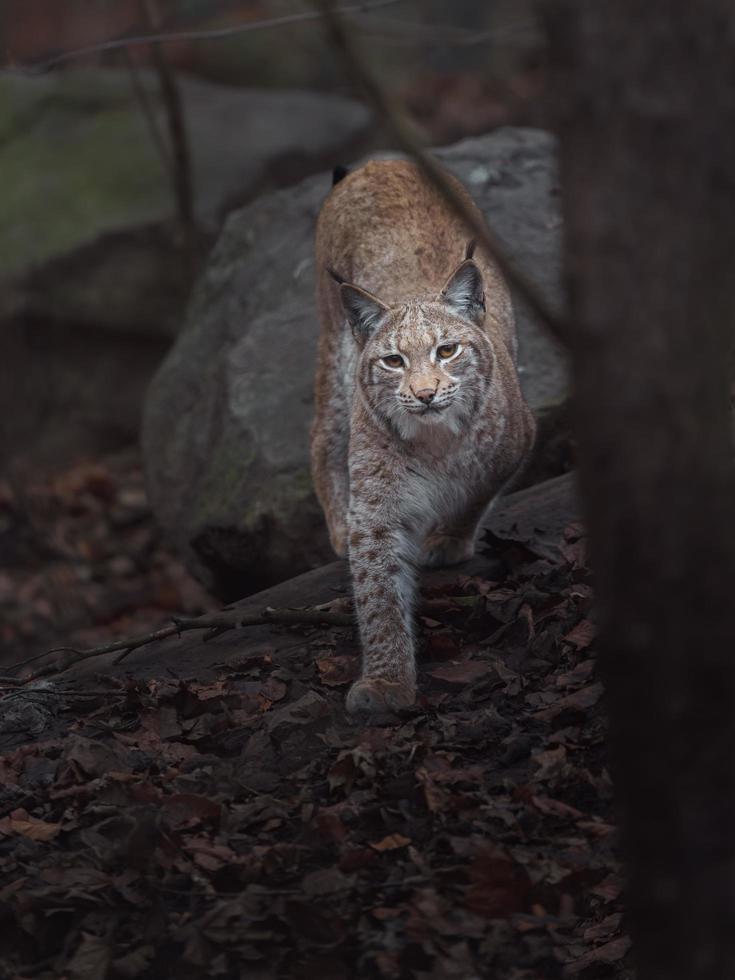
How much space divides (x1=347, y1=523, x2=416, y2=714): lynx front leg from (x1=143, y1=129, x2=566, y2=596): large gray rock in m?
1.59

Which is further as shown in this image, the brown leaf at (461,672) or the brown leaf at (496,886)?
the brown leaf at (461,672)

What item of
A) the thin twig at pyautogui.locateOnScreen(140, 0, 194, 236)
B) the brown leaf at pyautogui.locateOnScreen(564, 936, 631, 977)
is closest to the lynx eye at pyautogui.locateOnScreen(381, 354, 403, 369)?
the brown leaf at pyautogui.locateOnScreen(564, 936, 631, 977)

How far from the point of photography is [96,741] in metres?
3.77

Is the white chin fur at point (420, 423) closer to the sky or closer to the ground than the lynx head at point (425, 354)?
closer to the ground

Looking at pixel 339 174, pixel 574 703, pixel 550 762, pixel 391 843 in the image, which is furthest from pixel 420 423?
pixel 339 174

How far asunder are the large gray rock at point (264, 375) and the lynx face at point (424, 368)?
1.42m

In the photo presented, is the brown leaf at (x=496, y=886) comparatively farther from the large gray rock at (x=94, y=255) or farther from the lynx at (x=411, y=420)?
the large gray rock at (x=94, y=255)

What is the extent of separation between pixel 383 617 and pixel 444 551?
2.48ft

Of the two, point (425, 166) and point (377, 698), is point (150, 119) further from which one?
point (425, 166)

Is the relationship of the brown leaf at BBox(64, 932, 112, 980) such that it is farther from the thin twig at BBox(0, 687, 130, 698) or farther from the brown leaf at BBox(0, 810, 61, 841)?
the thin twig at BBox(0, 687, 130, 698)

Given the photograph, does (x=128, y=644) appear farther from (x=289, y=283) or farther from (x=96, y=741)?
(x=289, y=283)

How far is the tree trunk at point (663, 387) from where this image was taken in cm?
190

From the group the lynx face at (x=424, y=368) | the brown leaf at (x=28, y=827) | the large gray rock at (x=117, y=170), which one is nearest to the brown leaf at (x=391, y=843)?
the brown leaf at (x=28, y=827)

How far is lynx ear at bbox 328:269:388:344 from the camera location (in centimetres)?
463
